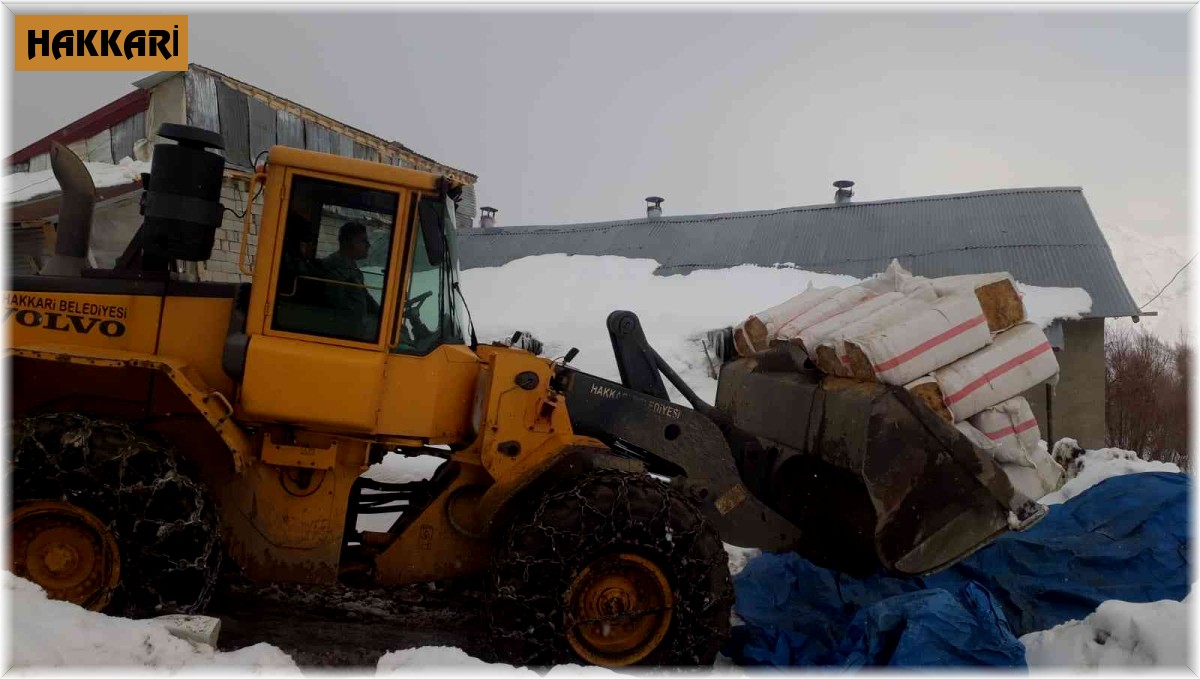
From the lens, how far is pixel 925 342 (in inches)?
175

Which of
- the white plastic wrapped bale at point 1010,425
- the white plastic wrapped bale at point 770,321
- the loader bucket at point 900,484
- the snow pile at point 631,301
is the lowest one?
the loader bucket at point 900,484

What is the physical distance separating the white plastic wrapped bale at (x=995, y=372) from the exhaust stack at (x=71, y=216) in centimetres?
463

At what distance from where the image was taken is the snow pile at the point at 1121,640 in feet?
11.9

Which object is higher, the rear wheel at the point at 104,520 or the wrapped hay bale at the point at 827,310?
the wrapped hay bale at the point at 827,310

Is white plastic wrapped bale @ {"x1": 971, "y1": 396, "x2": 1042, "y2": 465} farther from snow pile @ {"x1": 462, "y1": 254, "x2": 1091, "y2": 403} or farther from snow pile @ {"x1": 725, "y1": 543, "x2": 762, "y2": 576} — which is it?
snow pile @ {"x1": 462, "y1": 254, "x2": 1091, "y2": 403}

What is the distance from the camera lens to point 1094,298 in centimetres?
1514

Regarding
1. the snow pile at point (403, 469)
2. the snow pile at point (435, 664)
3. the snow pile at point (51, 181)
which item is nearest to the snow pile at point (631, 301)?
the snow pile at point (403, 469)

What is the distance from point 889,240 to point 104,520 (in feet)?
57.4

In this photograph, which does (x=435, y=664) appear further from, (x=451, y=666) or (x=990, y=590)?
(x=990, y=590)

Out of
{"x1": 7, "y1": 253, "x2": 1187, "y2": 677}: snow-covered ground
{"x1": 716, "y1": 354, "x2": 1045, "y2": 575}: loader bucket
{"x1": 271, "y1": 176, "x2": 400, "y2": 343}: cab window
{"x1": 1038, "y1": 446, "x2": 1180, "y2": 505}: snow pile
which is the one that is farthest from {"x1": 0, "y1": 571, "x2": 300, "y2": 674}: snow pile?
{"x1": 1038, "y1": 446, "x2": 1180, "y2": 505}: snow pile

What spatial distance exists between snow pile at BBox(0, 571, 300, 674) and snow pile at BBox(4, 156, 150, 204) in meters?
10.3

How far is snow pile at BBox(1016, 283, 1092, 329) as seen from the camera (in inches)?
569

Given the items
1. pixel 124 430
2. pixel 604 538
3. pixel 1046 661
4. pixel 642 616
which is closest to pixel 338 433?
pixel 124 430

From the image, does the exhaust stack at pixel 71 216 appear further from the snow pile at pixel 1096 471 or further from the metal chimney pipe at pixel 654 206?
the metal chimney pipe at pixel 654 206
